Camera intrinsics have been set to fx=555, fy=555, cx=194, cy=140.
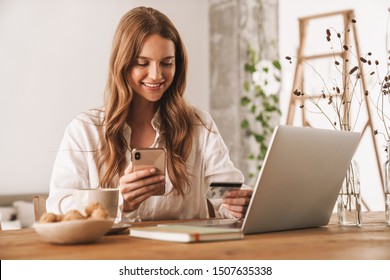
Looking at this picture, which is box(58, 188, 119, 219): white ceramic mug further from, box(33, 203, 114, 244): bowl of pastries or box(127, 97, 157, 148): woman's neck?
box(127, 97, 157, 148): woman's neck

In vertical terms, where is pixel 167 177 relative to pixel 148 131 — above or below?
below

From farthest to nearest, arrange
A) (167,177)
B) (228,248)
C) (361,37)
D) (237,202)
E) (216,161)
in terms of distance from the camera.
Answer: (361,37) < (216,161) < (167,177) < (237,202) < (228,248)

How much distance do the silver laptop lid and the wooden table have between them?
2.0 inches

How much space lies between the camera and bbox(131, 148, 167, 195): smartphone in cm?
167

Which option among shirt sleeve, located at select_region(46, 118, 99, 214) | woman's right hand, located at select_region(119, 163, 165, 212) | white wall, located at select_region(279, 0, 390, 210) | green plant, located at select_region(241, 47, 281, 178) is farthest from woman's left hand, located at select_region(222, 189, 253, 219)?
white wall, located at select_region(279, 0, 390, 210)

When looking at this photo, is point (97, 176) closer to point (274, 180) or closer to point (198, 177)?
point (198, 177)

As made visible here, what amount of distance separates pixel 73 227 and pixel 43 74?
3.27 metres

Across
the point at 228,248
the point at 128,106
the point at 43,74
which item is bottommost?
the point at 228,248

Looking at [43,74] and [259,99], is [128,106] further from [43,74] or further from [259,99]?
[259,99]

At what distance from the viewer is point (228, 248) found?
1.06m

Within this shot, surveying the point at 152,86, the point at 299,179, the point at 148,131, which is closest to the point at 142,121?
the point at 148,131

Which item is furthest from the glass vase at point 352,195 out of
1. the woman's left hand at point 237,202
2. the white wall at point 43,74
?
the white wall at point 43,74

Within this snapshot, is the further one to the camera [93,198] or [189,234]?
[93,198]

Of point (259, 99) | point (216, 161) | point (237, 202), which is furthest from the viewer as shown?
point (259, 99)
